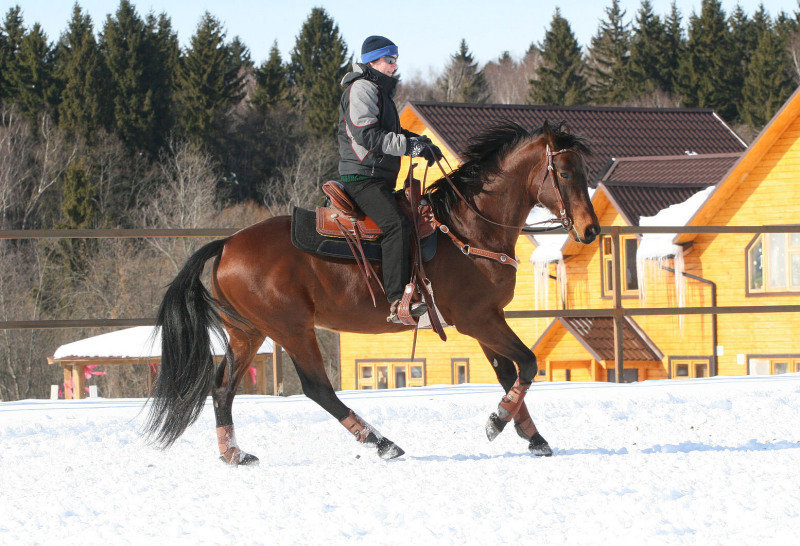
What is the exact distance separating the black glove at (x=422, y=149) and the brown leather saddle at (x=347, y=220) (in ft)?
0.72

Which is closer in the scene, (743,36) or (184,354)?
(184,354)

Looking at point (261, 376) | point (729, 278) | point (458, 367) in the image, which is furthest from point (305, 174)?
point (261, 376)

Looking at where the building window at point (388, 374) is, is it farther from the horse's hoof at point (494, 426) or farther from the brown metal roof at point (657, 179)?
the horse's hoof at point (494, 426)

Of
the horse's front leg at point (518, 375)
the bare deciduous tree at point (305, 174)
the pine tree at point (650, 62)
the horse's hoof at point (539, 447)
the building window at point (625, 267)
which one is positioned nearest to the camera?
the horse's front leg at point (518, 375)

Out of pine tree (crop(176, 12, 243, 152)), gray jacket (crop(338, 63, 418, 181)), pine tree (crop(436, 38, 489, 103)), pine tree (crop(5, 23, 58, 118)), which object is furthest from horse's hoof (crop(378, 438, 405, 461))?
pine tree (crop(436, 38, 489, 103))

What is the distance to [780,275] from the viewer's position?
76.3ft

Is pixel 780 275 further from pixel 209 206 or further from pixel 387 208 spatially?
pixel 209 206

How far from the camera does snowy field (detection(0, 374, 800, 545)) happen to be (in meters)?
4.07

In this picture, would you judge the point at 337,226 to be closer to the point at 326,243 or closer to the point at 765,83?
the point at 326,243

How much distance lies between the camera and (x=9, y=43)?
59.9 m

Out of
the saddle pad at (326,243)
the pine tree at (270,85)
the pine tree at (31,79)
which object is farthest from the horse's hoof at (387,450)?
the pine tree at (270,85)

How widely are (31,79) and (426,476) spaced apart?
57232mm

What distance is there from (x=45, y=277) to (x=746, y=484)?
44559 millimetres

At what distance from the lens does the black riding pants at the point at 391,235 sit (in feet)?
19.1
